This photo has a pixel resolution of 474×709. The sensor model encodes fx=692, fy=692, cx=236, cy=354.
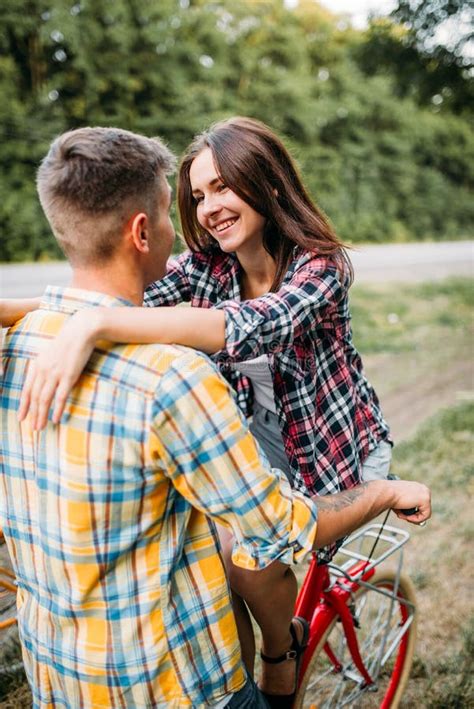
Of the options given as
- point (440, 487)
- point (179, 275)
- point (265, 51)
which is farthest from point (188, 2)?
point (179, 275)

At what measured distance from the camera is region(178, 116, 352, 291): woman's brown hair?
2.11 m

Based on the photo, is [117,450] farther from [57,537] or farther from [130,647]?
[130,647]

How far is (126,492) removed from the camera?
52.0 inches

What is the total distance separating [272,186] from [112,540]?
1.28m

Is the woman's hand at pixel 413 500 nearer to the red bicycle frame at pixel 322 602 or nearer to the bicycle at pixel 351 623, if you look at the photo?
the bicycle at pixel 351 623

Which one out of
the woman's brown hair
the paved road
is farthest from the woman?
the paved road

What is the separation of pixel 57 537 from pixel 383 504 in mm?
814

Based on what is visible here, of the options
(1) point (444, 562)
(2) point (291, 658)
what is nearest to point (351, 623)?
(2) point (291, 658)

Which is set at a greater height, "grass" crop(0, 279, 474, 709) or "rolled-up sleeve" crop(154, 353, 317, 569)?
"rolled-up sleeve" crop(154, 353, 317, 569)

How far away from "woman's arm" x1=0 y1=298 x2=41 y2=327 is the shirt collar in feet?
0.94

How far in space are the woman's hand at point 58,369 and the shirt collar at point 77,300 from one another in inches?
2.9

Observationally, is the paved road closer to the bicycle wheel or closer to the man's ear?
the bicycle wheel

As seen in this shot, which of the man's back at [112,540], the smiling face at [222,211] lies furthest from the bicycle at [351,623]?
the smiling face at [222,211]

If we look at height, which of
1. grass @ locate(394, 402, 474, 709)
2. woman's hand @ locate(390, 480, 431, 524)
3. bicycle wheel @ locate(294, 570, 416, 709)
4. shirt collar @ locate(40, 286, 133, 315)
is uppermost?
shirt collar @ locate(40, 286, 133, 315)
